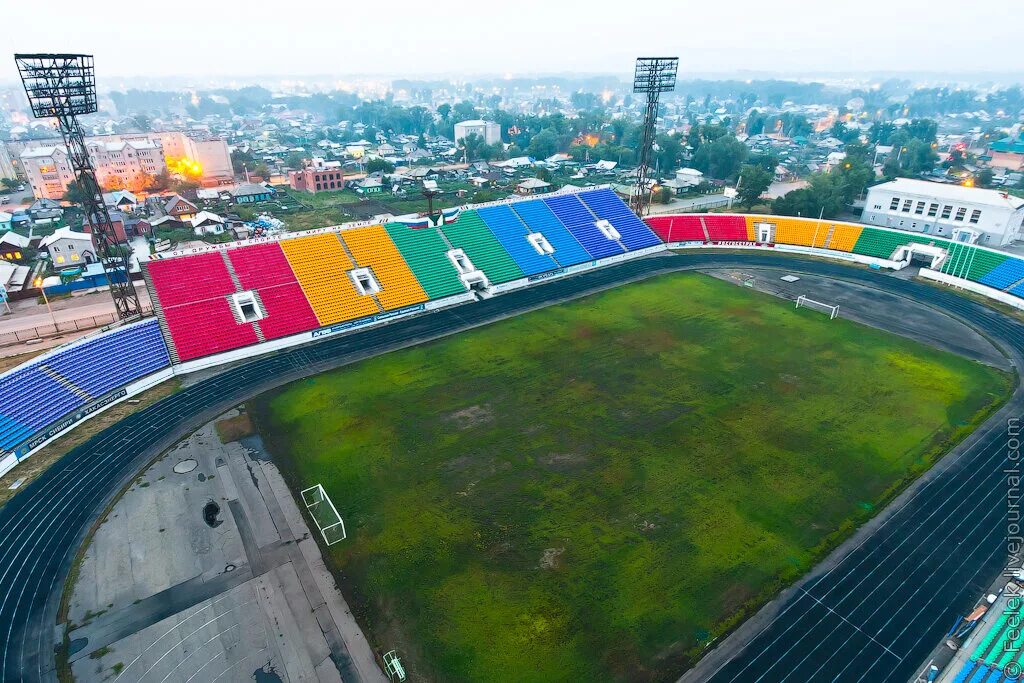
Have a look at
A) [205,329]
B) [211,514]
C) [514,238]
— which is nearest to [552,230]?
[514,238]

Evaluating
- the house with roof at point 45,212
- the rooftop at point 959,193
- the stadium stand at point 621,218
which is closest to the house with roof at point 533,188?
the stadium stand at point 621,218

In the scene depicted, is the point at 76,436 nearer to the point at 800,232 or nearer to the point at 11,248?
the point at 11,248

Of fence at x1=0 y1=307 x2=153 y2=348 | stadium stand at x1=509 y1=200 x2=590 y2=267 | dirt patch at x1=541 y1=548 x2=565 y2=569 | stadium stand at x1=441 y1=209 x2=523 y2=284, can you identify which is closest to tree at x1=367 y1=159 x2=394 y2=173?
stadium stand at x1=509 y1=200 x2=590 y2=267

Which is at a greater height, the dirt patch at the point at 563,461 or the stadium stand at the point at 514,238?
the stadium stand at the point at 514,238

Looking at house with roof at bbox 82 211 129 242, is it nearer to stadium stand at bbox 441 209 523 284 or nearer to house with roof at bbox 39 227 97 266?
house with roof at bbox 39 227 97 266

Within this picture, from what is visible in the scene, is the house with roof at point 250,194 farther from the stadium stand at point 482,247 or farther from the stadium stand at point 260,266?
the stadium stand at point 482,247

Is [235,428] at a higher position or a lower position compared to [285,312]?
lower

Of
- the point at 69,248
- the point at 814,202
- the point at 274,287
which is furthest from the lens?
the point at 814,202
